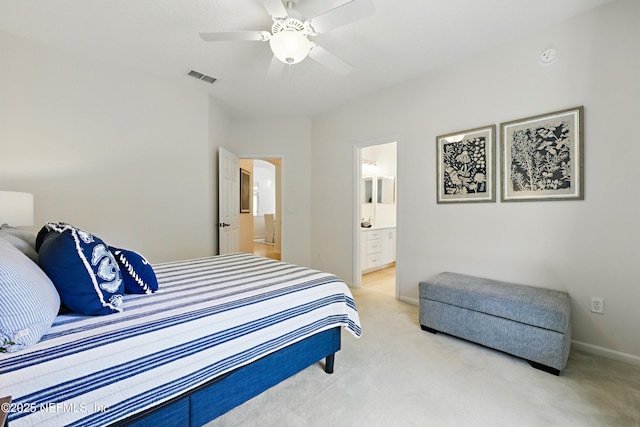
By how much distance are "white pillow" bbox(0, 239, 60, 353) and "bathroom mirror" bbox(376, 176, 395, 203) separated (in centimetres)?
503

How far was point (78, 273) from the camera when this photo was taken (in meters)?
1.13

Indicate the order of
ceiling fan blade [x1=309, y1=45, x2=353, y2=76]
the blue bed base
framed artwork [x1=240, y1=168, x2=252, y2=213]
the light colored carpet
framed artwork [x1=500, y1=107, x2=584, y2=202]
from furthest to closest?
framed artwork [x1=240, y1=168, x2=252, y2=213] < framed artwork [x1=500, y1=107, x2=584, y2=202] < ceiling fan blade [x1=309, y1=45, x2=353, y2=76] < the light colored carpet < the blue bed base

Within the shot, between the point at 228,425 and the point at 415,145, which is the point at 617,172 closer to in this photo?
the point at 415,145

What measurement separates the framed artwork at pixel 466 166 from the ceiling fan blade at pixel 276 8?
2035 mm

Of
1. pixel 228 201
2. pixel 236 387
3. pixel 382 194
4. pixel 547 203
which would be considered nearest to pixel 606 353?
pixel 547 203

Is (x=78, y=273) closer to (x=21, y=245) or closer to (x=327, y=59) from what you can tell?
(x=21, y=245)

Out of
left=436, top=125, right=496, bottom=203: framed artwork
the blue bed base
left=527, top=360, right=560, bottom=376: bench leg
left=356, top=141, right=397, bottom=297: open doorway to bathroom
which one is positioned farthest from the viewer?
left=356, top=141, right=397, bottom=297: open doorway to bathroom

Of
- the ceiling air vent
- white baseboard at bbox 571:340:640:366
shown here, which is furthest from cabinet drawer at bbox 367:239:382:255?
the ceiling air vent

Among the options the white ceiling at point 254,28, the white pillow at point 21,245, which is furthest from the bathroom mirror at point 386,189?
the white pillow at point 21,245

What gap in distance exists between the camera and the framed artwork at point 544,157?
2.10 meters

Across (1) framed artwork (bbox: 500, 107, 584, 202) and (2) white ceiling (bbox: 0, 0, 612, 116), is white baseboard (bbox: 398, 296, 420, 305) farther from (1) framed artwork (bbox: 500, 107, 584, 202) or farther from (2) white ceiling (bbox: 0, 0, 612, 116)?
(2) white ceiling (bbox: 0, 0, 612, 116)

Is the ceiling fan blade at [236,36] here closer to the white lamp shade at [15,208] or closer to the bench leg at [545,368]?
the white lamp shade at [15,208]

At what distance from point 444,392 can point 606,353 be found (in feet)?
4.86

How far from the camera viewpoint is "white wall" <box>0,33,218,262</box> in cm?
238
